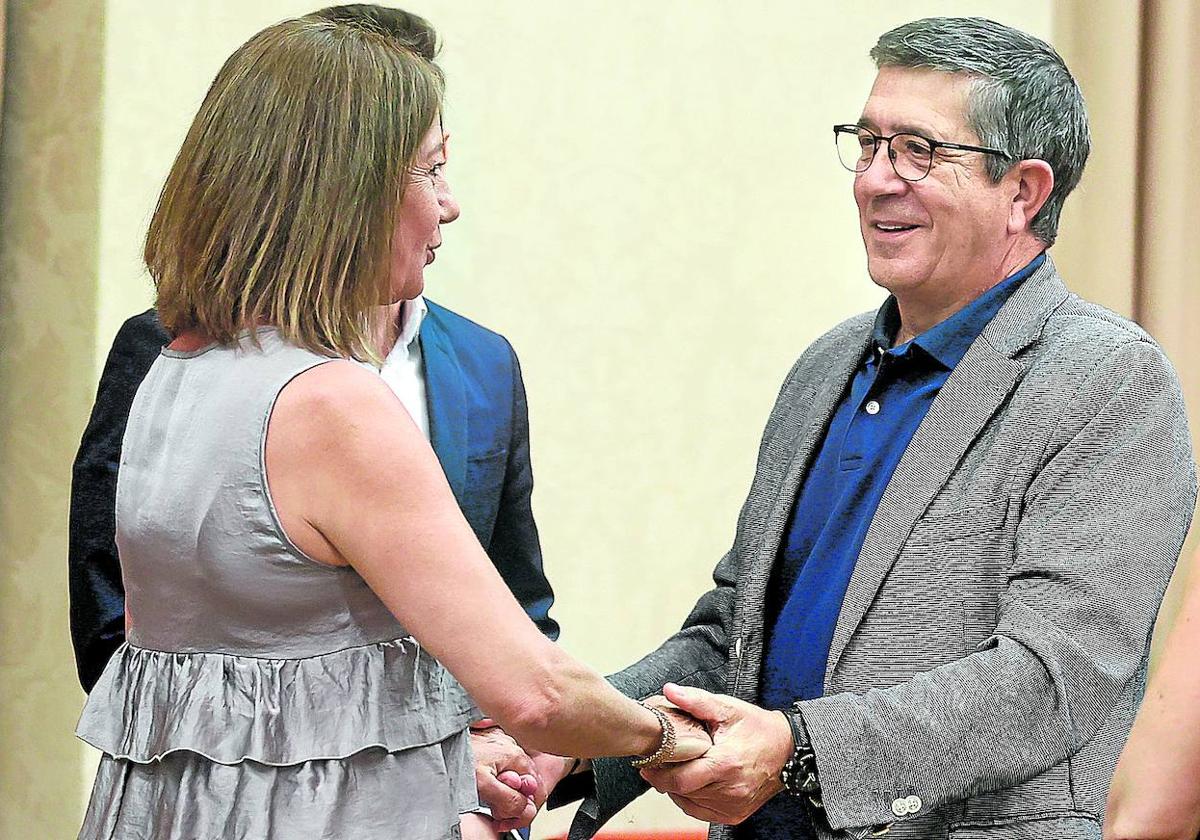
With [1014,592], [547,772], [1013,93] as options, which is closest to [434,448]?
[547,772]

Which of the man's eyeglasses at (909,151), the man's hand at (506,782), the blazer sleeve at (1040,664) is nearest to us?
the blazer sleeve at (1040,664)

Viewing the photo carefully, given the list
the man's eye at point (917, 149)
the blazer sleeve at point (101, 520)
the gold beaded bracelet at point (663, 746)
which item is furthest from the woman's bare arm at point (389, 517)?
the man's eye at point (917, 149)

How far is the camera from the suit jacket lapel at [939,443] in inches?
71.0

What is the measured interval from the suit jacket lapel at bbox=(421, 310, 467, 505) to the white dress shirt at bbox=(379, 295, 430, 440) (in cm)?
1

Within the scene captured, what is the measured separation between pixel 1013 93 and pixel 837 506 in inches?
23.4

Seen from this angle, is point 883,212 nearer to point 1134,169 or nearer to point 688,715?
point 688,715

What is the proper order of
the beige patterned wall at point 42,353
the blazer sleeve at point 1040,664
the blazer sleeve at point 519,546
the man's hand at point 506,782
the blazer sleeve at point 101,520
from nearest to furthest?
the blazer sleeve at point 1040,664 → the man's hand at point 506,782 → the blazer sleeve at point 101,520 → the blazer sleeve at point 519,546 → the beige patterned wall at point 42,353

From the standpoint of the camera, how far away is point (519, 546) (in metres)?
2.23

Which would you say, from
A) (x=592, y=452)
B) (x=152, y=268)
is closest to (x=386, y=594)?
(x=152, y=268)

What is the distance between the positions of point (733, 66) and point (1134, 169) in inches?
34.5

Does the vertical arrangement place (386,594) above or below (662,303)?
above

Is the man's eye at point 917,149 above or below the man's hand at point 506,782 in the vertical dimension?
above

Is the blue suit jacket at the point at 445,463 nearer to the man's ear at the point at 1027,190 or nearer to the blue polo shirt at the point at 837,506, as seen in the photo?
the blue polo shirt at the point at 837,506

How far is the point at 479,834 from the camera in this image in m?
1.76
